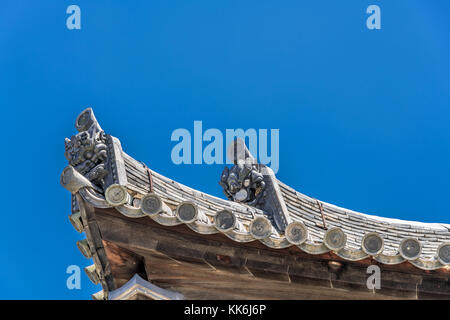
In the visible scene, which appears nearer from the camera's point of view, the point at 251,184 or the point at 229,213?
the point at 229,213

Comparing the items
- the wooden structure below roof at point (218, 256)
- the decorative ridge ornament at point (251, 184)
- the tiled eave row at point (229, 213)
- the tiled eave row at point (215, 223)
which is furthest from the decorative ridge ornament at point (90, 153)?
the decorative ridge ornament at point (251, 184)

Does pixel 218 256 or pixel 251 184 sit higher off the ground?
pixel 251 184

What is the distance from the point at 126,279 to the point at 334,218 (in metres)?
3.33

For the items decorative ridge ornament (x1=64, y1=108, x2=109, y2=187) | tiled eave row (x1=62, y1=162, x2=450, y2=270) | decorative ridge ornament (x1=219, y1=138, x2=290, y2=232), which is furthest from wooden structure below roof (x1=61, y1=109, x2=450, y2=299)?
decorative ridge ornament (x1=219, y1=138, x2=290, y2=232)

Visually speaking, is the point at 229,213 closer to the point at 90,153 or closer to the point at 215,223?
the point at 215,223

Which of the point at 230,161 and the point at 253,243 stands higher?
the point at 230,161

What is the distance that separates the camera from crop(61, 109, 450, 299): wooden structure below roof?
10398 mm

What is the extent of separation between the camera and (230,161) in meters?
13.5

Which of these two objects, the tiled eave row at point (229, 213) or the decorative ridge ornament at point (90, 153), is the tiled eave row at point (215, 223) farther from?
the decorative ridge ornament at point (90, 153)

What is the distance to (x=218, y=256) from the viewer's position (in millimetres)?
10695

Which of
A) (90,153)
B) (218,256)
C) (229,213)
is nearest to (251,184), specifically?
(90,153)

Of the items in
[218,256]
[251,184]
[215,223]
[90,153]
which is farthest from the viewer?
[251,184]
